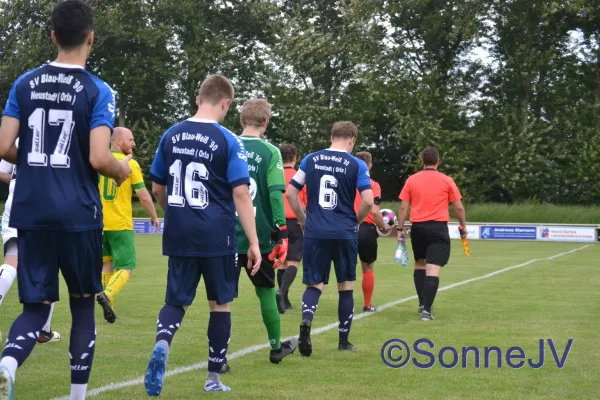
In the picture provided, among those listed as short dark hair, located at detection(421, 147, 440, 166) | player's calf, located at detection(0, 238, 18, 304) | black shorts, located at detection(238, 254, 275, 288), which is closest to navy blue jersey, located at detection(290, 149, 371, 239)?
black shorts, located at detection(238, 254, 275, 288)

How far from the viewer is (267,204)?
7500 mm

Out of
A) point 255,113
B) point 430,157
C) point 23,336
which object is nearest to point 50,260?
point 23,336

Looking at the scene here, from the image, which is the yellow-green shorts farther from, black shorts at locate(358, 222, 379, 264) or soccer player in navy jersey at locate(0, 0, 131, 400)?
soccer player in navy jersey at locate(0, 0, 131, 400)

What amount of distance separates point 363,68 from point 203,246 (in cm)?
4455

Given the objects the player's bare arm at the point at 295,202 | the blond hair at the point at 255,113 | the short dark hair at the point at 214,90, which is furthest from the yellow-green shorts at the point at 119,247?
the short dark hair at the point at 214,90

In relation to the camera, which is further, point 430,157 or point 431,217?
point 430,157

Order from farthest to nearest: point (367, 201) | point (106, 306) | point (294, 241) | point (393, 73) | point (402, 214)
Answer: point (393, 73) < point (294, 241) < point (402, 214) < point (106, 306) < point (367, 201)

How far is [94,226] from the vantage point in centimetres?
495

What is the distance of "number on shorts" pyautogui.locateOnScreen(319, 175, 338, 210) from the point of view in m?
8.27

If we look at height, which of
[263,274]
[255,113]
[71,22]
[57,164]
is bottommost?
[263,274]

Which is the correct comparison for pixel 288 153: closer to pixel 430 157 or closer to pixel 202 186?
pixel 430 157

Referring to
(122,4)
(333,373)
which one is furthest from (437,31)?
(333,373)

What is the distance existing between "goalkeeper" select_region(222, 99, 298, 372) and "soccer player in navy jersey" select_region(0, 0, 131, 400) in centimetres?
249

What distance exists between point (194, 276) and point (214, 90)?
1235 millimetres
